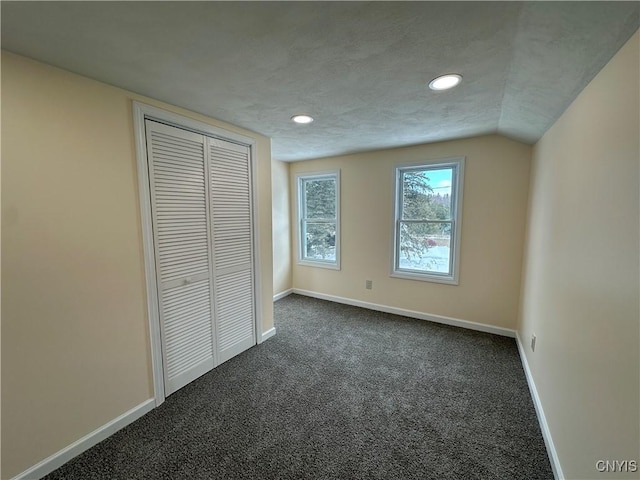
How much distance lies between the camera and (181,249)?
7.00 feet

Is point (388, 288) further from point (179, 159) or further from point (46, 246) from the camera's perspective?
point (46, 246)

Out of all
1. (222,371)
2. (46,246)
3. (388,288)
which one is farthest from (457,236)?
(46,246)

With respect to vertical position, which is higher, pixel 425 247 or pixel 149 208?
pixel 149 208

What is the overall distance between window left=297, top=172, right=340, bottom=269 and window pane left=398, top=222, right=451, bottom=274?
3.17 ft

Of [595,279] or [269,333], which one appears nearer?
[595,279]

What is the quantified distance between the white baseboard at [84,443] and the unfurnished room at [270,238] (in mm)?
13

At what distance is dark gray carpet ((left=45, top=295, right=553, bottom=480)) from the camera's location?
1.54 meters

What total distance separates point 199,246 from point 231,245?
13.0 inches

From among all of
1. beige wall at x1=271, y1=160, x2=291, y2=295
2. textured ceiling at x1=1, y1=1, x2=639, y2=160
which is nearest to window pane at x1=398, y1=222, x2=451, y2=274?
textured ceiling at x1=1, y1=1, x2=639, y2=160

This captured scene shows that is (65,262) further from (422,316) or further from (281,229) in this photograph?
(422,316)

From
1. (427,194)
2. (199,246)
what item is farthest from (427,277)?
(199,246)

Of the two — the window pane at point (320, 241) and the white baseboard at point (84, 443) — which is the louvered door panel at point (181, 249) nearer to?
the white baseboard at point (84, 443)

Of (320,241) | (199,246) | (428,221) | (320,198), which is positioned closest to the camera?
(199,246)

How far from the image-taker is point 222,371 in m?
2.44
